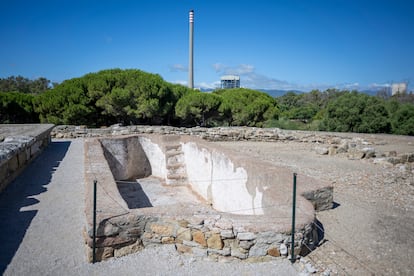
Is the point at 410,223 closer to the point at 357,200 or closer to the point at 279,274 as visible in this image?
the point at 357,200

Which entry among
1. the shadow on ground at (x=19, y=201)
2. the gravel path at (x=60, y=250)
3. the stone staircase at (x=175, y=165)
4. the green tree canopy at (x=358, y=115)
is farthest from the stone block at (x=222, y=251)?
the green tree canopy at (x=358, y=115)

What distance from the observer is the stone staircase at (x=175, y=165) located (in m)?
9.45

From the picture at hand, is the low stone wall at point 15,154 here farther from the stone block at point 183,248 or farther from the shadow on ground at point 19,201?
the stone block at point 183,248

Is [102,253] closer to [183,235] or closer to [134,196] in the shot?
[183,235]

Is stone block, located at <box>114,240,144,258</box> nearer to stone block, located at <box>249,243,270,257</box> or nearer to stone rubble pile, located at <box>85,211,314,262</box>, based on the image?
stone rubble pile, located at <box>85,211,314,262</box>

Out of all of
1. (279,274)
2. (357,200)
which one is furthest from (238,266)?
(357,200)

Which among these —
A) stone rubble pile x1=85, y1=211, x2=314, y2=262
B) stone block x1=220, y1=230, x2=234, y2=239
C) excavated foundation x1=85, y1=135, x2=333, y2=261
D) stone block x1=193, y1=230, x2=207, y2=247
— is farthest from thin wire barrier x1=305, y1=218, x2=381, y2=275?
stone block x1=193, y1=230, x2=207, y2=247

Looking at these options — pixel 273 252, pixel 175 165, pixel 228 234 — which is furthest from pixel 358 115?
pixel 228 234

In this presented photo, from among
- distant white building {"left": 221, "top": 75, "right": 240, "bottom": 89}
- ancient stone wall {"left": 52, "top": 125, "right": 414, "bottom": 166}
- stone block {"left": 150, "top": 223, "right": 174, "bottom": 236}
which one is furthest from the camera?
distant white building {"left": 221, "top": 75, "right": 240, "bottom": 89}

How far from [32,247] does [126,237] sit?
3.41 feet

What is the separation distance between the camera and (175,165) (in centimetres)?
959

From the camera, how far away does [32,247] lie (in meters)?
3.48

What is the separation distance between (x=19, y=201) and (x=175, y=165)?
515cm

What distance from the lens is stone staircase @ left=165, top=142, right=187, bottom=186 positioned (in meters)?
9.45
